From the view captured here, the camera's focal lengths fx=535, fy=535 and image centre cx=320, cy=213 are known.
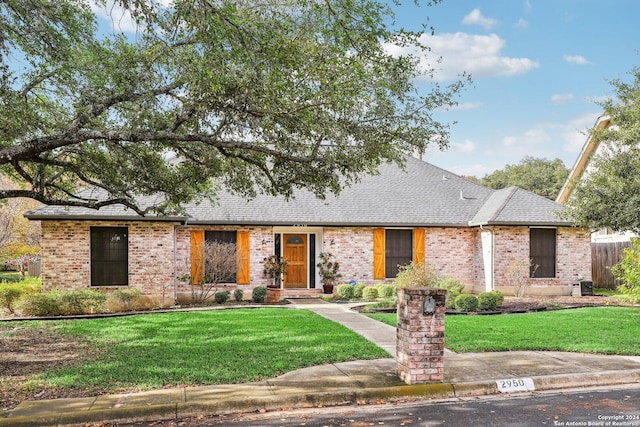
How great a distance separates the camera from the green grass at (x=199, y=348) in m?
7.24

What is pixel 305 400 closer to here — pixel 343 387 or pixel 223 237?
pixel 343 387

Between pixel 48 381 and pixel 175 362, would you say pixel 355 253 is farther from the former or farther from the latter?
pixel 48 381

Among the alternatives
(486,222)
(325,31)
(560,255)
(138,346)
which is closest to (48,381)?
(138,346)

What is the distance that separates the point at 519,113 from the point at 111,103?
1796 centimetres

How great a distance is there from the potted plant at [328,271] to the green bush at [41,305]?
28.8ft

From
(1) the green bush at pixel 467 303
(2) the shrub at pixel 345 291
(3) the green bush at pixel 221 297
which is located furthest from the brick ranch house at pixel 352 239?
(1) the green bush at pixel 467 303

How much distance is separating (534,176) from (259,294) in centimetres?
4027

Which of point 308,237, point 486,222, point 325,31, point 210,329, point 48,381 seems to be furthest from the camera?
point 308,237

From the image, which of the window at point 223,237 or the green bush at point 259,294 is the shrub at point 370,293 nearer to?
the green bush at point 259,294

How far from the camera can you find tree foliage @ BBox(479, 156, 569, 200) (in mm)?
48625

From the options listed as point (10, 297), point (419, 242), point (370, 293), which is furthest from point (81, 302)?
point (419, 242)

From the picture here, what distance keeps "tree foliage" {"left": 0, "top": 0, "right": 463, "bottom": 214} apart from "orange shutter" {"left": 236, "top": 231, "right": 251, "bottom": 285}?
806 centimetres

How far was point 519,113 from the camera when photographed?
2209 cm

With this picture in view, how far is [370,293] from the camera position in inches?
717
